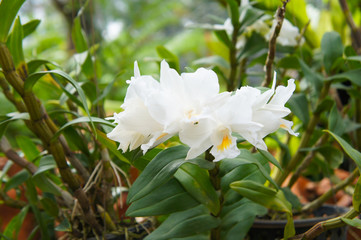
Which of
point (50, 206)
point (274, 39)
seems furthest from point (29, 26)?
point (274, 39)

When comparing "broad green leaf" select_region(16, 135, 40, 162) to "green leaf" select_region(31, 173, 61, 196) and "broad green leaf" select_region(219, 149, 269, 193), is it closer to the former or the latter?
"green leaf" select_region(31, 173, 61, 196)

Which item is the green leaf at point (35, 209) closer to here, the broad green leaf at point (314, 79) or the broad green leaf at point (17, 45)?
the broad green leaf at point (17, 45)

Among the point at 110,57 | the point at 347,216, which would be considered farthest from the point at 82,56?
the point at 110,57

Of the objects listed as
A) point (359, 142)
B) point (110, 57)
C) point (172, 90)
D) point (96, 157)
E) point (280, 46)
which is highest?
point (172, 90)

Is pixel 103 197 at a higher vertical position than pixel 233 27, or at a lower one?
lower

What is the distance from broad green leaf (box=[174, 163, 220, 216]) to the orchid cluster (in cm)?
11

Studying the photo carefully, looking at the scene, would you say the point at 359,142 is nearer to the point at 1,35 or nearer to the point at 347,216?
the point at 347,216

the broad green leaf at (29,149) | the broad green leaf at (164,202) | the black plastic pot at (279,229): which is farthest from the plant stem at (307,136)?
the broad green leaf at (29,149)

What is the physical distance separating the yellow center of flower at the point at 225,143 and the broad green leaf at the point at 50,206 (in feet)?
1.54

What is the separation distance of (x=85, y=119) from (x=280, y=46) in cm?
52

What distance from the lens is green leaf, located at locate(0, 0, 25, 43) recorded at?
56cm

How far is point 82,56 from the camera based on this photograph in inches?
30.6

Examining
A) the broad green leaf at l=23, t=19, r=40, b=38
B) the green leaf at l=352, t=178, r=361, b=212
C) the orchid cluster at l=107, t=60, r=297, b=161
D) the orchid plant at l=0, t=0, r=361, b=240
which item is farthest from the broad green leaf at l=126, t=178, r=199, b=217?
the broad green leaf at l=23, t=19, r=40, b=38

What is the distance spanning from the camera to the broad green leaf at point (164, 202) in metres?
0.52
